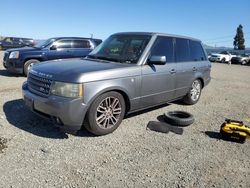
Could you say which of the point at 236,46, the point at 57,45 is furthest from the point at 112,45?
the point at 236,46

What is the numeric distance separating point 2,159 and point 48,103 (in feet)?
3.34

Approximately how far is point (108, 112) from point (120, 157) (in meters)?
0.93

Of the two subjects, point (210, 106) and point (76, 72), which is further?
point (210, 106)

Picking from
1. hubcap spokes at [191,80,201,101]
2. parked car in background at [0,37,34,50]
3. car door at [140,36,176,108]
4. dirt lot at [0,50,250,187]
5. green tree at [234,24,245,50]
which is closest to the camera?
dirt lot at [0,50,250,187]

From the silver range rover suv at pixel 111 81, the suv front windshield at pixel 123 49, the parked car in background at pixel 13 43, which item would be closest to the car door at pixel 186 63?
the silver range rover suv at pixel 111 81

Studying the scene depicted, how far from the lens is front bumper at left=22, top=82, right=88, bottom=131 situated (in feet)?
12.9

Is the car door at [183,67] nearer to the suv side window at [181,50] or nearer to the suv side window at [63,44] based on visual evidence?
the suv side window at [181,50]

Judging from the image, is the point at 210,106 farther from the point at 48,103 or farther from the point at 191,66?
the point at 48,103

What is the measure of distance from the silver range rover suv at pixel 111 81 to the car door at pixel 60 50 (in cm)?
471

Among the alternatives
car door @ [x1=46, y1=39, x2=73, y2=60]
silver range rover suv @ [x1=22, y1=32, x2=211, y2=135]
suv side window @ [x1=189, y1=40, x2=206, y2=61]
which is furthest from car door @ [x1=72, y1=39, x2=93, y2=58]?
suv side window @ [x1=189, y1=40, x2=206, y2=61]

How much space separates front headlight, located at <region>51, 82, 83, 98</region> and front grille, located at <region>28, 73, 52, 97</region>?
22 cm

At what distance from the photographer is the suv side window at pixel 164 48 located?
5270 millimetres

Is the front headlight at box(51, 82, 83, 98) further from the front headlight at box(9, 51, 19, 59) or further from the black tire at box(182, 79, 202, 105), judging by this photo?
the front headlight at box(9, 51, 19, 59)

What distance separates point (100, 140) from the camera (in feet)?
14.1
